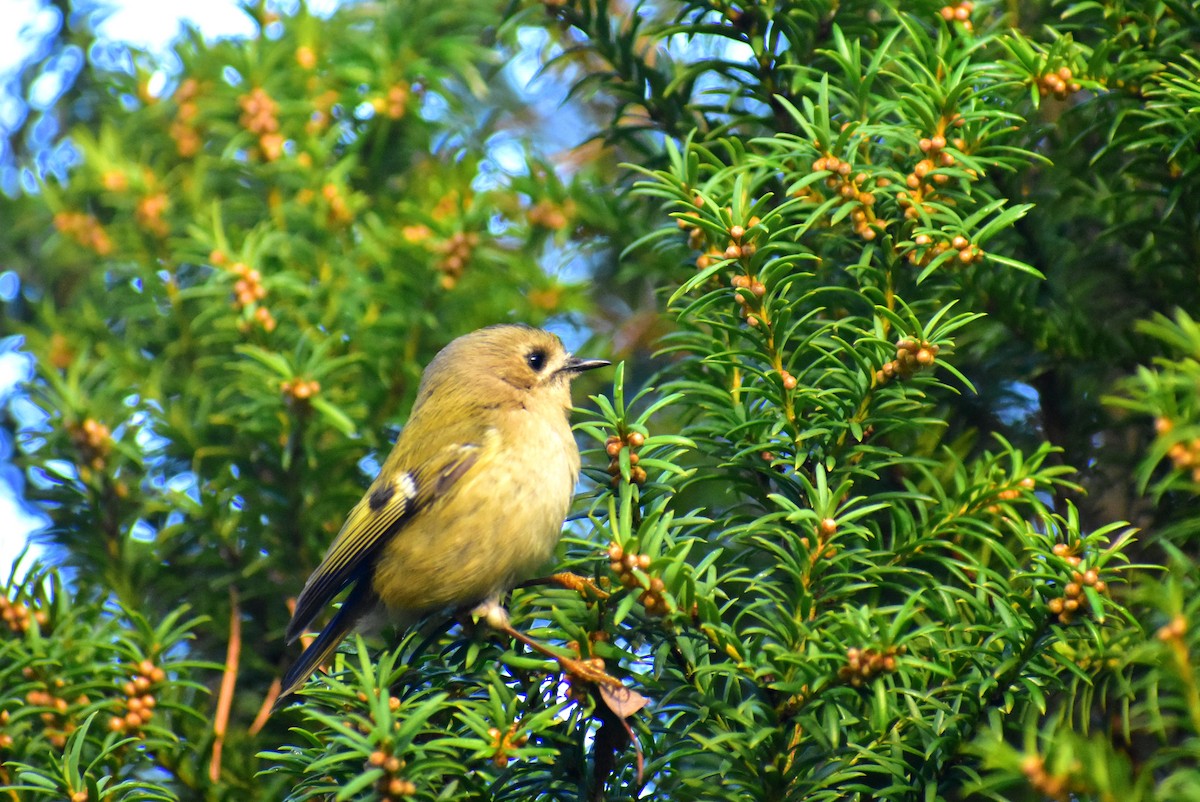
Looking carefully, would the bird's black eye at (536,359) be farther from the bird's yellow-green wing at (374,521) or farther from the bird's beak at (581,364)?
the bird's yellow-green wing at (374,521)

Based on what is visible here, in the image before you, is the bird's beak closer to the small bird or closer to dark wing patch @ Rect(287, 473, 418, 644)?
the small bird

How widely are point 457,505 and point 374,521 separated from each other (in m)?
0.18

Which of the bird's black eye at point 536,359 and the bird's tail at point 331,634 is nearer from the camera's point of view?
the bird's tail at point 331,634

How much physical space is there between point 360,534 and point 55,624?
59 cm

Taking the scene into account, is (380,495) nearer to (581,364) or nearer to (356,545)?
(356,545)

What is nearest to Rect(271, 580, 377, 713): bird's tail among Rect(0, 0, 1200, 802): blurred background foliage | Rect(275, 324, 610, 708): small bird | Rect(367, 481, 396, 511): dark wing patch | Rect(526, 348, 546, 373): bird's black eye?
Rect(275, 324, 610, 708): small bird

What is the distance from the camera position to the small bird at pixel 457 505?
2.25 metres

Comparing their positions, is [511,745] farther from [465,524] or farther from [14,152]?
[14,152]

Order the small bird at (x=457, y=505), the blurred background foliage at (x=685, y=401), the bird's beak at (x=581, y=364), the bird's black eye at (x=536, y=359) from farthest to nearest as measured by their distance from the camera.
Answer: the bird's black eye at (x=536, y=359) < the bird's beak at (x=581, y=364) < the small bird at (x=457, y=505) < the blurred background foliage at (x=685, y=401)

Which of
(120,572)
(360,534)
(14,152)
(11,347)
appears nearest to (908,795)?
(360,534)

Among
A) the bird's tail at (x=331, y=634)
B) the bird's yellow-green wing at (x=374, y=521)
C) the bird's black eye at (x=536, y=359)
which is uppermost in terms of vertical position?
the bird's yellow-green wing at (x=374, y=521)

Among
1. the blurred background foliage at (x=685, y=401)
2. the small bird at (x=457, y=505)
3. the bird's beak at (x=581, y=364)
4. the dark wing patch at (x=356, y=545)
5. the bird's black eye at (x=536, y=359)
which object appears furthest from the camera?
the bird's black eye at (x=536, y=359)

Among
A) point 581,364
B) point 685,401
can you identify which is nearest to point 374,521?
point 581,364

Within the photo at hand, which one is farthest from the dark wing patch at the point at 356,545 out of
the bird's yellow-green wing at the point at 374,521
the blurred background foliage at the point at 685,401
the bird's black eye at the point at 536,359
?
the bird's black eye at the point at 536,359
